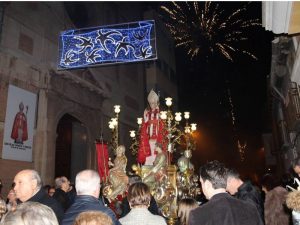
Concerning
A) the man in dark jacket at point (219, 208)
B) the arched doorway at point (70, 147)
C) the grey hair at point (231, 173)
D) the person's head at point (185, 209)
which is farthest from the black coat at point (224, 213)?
the arched doorway at point (70, 147)

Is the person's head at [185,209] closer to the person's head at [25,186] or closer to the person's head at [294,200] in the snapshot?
the person's head at [294,200]

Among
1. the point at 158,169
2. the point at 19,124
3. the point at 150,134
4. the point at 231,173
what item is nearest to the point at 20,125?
the point at 19,124

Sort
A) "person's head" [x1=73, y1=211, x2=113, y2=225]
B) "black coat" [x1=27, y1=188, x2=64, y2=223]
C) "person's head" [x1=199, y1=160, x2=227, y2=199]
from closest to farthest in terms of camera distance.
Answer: "person's head" [x1=73, y1=211, x2=113, y2=225]
"person's head" [x1=199, y1=160, x2=227, y2=199]
"black coat" [x1=27, y1=188, x2=64, y2=223]

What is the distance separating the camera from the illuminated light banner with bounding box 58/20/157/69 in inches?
397

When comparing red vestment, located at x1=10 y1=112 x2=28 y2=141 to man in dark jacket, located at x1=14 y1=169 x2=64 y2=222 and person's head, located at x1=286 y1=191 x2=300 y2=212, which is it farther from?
person's head, located at x1=286 y1=191 x2=300 y2=212

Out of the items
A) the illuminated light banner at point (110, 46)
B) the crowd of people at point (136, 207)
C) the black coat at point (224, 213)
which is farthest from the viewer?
the illuminated light banner at point (110, 46)

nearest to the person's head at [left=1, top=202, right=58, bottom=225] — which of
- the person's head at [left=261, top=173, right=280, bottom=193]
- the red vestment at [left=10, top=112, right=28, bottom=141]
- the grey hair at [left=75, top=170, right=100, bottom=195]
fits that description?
the grey hair at [left=75, top=170, right=100, bottom=195]

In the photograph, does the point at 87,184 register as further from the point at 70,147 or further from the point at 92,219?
the point at 70,147

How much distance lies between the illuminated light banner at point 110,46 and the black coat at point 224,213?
Result: 294 inches

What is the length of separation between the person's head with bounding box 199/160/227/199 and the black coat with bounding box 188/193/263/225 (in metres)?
0.08

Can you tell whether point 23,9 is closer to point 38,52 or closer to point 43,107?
point 38,52

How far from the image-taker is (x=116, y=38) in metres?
10.5

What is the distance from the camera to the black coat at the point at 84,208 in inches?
125

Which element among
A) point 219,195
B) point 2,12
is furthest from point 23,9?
point 219,195
